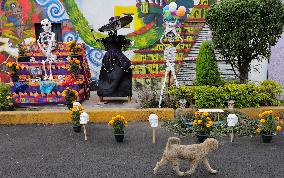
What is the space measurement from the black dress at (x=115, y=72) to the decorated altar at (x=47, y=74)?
77 centimetres

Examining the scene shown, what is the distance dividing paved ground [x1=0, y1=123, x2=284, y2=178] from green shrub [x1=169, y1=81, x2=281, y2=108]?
1517mm

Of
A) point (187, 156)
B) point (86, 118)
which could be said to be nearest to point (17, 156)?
point (86, 118)

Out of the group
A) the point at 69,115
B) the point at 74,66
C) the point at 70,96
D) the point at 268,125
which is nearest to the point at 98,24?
the point at 74,66

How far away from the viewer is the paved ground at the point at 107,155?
6.74 meters

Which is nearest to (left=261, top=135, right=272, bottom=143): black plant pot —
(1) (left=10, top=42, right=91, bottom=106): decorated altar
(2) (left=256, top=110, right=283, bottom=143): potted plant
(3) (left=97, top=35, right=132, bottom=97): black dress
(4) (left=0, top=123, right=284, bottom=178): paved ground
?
(2) (left=256, top=110, right=283, bottom=143): potted plant

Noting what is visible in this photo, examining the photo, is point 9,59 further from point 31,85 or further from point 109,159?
point 109,159

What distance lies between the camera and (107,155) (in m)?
7.62

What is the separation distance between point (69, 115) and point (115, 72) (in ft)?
7.13

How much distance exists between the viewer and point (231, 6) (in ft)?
33.2

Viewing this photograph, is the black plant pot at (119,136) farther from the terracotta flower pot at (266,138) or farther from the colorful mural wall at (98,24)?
the colorful mural wall at (98,24)

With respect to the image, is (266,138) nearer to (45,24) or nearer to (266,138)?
(266,138)

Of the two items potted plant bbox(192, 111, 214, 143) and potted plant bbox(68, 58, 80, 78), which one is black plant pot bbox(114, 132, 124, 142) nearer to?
potted plant bbox(192, 111, 214, 143)

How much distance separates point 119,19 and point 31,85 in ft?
10.5

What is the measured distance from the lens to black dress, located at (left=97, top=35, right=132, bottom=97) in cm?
1145
